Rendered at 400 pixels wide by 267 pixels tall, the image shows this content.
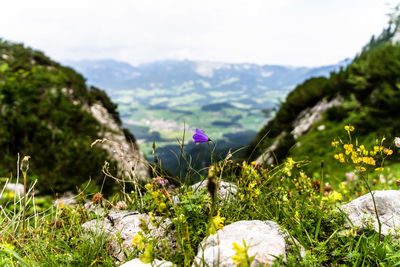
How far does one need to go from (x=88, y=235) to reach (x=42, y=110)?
29.6ft

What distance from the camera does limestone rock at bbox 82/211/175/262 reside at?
6.57 ft

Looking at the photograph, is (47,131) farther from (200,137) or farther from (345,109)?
(345,109)

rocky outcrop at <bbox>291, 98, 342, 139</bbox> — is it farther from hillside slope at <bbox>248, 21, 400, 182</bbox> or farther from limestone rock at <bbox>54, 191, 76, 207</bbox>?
limestone rock at <bbox>54, 191, 76, 207</bbox>

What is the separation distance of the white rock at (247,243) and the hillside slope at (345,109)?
5130 mm

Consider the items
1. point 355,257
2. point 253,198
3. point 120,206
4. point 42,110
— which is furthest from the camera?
point 42,110

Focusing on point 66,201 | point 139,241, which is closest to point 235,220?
point 139,241

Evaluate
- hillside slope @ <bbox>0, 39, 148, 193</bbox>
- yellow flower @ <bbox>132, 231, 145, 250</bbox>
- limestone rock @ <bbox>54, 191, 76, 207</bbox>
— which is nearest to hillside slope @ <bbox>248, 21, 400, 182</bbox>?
limestone rock @ <bbox>54, 191, 76, 207</bbox>

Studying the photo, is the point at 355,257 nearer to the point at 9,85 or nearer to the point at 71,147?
the point at 71,147

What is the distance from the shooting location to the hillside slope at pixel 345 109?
860cm

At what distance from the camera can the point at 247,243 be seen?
5.21 feet

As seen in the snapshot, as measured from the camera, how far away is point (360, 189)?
156 inches

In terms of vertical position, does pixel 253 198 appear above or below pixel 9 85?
below

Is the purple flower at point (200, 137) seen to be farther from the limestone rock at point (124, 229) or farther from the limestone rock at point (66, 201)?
the limestone rock at point (66, 201)

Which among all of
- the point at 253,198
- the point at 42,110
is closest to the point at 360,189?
the point at 253,198
